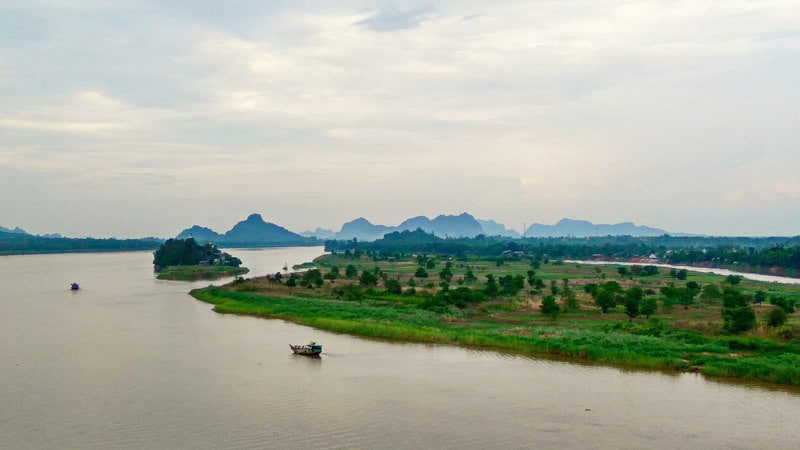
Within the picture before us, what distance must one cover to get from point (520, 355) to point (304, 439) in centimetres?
1571

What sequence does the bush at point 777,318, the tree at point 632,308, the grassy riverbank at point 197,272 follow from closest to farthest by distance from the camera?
the bush at point 777,318, the tree at point 632,308, the grassy riverbank at point 197,272

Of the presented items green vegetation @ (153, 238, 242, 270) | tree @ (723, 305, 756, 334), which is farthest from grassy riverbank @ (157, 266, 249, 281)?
tree @ (723, 305, 756, 334)

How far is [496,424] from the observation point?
21.1 meters

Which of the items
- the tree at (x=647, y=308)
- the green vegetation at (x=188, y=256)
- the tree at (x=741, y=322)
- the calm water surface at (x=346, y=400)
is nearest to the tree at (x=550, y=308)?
the tree at (x=647, y=308)

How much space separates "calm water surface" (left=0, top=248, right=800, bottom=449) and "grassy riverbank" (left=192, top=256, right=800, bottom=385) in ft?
6.17

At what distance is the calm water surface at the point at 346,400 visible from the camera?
64.5 ft

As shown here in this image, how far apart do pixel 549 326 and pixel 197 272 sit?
64664mm

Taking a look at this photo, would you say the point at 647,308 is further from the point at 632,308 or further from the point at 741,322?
the point at 741,322

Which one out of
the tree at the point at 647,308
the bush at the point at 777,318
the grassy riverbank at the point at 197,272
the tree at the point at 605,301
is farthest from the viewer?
the grassy riverbank at the point at 197,272

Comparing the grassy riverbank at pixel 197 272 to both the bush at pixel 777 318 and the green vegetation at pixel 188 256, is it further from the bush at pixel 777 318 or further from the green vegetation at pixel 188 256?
the bush at pixel 777 318

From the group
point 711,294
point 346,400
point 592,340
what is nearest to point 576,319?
point 592,340

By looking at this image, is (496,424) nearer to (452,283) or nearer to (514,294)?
(514,294)

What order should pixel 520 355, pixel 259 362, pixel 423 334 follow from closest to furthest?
1. pixel 259 362
2. pixel 520 355
3. pixel 423 334

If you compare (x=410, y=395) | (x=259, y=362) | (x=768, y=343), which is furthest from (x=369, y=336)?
(x=768, y=343)
